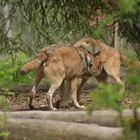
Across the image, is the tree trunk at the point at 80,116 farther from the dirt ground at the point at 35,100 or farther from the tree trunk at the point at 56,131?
the dirt ground at the point at 35,100

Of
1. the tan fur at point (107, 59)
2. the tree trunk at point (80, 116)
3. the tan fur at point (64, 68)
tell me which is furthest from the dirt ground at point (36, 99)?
the tree trunk at point (80, 116)

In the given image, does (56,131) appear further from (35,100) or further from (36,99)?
(36,99)

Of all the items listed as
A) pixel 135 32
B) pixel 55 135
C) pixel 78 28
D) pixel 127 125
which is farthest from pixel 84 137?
pixel 135 32

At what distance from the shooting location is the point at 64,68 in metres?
9.41

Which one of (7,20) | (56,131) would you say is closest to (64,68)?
(56,131)

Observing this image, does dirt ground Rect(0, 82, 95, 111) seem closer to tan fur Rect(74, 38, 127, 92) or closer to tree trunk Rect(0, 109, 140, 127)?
tan fur Rect(74, 38, 127, 92)

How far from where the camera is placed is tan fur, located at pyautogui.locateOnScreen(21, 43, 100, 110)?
9.24 metres

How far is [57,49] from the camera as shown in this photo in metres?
9.39

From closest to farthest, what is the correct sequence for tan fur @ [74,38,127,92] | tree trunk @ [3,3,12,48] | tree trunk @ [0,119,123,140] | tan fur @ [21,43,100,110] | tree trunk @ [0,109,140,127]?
tree trunk @ [0,119,123,140] < tree trunk @ [0,109,140,127] < tan fur @ [21,43,100,110] < tan fur @ [74,38,127,92] < tree trunk @ [3,3,12,48]

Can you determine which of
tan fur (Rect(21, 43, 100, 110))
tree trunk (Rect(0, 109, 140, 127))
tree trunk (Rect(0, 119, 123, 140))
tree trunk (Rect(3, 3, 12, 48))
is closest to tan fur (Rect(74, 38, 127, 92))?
tan fur (Rect(21, 43, 100, 110))

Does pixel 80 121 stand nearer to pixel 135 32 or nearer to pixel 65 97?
pixel 65 97

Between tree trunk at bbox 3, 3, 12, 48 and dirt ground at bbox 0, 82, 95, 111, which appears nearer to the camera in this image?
dirt ground at bbox 0, 82, 95, 111

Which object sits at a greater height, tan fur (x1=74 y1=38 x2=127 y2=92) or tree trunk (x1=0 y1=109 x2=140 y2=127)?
tan fur (x1=74 y1=38 x2=127 y2=92)

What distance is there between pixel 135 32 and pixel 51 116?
8.04 metres
